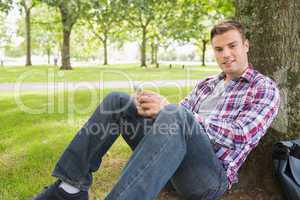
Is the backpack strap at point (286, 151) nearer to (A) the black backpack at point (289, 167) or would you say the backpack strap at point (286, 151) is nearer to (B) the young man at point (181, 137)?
(A) the black backpack at point (289, 167)

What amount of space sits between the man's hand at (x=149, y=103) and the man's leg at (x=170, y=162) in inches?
3.2

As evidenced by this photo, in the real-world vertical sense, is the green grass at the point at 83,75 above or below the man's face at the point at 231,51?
below

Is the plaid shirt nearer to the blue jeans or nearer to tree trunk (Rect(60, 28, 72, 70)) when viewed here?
the blue jeans

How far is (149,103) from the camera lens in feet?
7.51

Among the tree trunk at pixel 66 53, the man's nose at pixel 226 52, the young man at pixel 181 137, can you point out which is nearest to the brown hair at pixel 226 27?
the young man at pixel 181 137

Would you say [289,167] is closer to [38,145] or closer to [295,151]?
[295,151]

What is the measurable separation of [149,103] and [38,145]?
265 centimetres

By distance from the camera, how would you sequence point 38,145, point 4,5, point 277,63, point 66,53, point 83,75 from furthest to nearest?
point 66,53 < point 83,75 < point 4,5 < point 38,145 < point 277,63

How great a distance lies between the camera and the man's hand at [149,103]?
7.43 ft

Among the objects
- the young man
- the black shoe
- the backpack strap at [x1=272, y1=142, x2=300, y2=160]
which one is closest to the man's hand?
the young man

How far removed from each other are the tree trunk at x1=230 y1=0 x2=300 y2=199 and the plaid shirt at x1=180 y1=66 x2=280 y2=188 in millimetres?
505

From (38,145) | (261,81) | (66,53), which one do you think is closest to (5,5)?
(38,145)

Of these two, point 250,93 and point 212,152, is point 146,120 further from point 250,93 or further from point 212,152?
point 250,93

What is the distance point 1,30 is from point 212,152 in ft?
174
